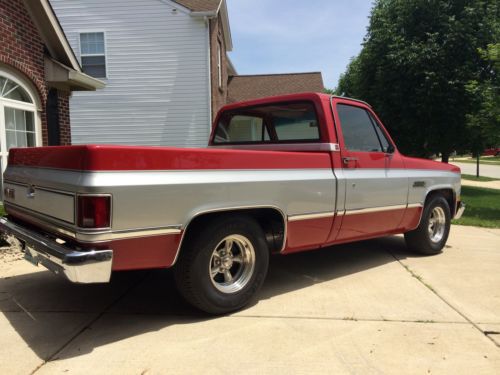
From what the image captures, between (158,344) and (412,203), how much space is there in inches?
142

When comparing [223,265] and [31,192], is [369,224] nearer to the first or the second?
[223,265]

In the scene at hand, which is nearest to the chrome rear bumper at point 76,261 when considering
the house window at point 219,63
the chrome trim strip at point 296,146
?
the chrome trim strip at point 296,146

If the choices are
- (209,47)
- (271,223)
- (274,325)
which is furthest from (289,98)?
(209,47)

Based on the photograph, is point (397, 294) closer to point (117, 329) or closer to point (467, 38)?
point (117, 329)

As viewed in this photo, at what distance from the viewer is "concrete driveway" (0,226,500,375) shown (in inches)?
115

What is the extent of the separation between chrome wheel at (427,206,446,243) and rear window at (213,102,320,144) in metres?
2.59

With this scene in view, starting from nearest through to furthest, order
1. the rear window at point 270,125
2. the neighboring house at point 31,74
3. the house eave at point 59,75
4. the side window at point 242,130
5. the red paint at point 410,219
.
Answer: the rear window at point 270,125 → the side window at point 242,130 → the red paint at point 410,219 → the neighboring house at point 31,74 → the house eave at point 59,75

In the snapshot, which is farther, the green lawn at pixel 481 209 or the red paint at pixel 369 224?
the green lawn at pixel 481 209

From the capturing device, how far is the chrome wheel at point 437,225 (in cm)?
608

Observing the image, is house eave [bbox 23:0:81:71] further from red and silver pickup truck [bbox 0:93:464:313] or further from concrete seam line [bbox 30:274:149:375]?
concrete seam line [bbox 30:274:149:375]

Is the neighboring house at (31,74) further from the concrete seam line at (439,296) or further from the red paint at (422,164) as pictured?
the concrete seam line at (439,296)

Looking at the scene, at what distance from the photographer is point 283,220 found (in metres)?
3.93

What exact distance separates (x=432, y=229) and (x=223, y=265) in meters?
3.69

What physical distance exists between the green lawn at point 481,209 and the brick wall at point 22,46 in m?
8.68
